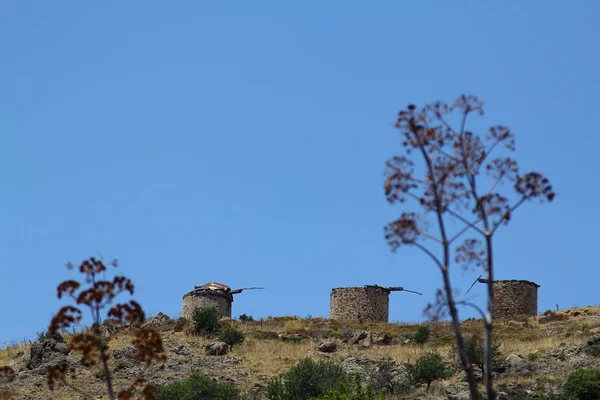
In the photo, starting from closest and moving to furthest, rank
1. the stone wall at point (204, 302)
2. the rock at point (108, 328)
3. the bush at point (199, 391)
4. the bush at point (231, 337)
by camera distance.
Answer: the bush at point (199, 391)
the bush at point (231, 337)
the rock at point (108, 328)
the stone wall at point (204, 302)

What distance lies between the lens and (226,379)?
136 feet

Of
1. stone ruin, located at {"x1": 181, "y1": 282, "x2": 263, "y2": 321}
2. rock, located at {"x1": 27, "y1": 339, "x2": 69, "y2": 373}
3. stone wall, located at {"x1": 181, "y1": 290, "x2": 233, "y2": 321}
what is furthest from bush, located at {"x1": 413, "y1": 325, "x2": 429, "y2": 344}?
rock, located at {"x1": 27, "y1": 339, "x2": 69, "y2": 373}

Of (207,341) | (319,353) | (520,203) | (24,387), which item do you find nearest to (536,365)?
(319,353)

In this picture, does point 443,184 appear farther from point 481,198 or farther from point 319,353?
point 319,353

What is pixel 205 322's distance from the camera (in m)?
48.8

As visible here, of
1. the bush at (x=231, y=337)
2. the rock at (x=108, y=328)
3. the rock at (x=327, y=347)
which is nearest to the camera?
the rock at (x=327, y=347)

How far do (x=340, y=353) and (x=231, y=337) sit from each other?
492cm

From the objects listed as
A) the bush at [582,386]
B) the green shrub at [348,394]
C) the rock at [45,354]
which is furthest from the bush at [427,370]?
the rock at [45,354]

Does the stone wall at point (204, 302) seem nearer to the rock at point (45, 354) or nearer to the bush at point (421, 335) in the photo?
the rock at point (45, 354)

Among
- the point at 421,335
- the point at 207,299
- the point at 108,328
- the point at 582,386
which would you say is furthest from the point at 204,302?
the point at 582,386

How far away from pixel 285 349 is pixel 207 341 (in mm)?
3707

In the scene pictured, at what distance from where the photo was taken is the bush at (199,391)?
124 ft

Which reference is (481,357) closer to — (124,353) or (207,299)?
(124,353)

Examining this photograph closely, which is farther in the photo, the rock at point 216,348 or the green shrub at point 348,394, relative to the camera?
the rock at point 216,348
